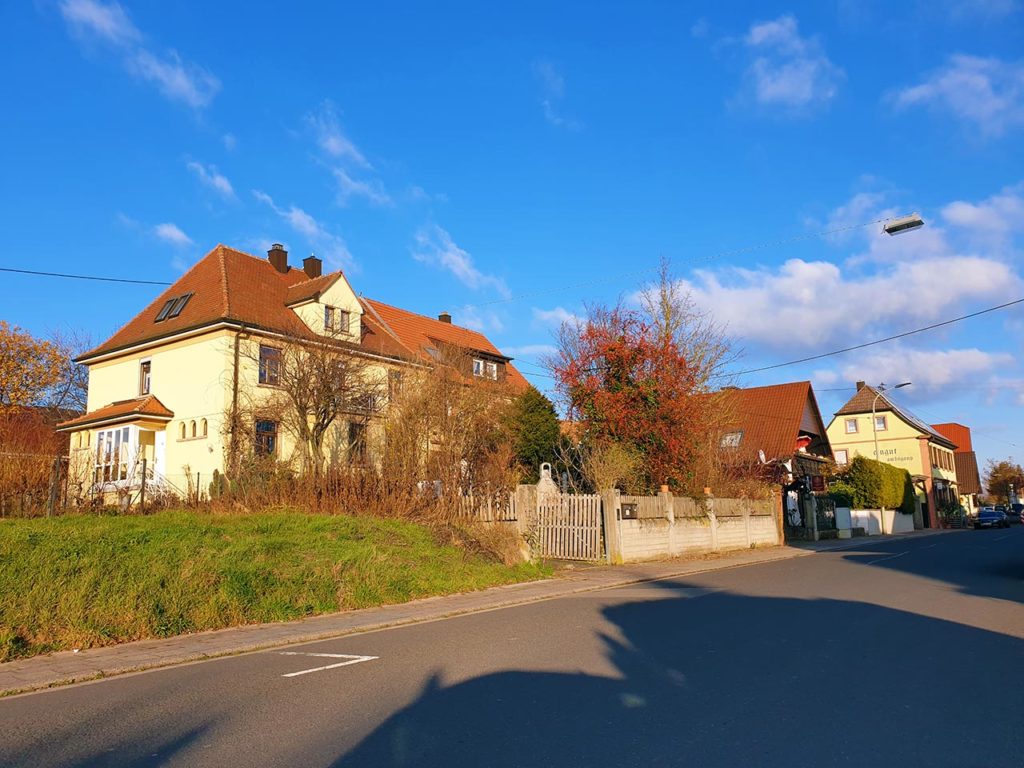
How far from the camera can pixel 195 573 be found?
11.6 m

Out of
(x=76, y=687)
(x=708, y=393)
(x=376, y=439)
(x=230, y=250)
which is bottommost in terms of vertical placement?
(x=76, y=687)

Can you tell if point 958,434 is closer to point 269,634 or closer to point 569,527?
point 569,527

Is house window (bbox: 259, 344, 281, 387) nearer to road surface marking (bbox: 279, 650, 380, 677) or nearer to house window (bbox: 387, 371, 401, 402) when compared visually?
house window (bbox: 387, 371, 401, 402)

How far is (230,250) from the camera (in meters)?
35.4

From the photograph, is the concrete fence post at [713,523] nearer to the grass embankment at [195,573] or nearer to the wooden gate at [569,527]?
the wooden gate at [569,527]

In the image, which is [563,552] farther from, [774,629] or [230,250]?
[230,250]

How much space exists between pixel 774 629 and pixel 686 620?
1.32 metres

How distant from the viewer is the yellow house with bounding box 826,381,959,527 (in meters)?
66.9

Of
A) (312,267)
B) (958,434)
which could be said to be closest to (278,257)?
(312,267)

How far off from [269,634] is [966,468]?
95.5 metres

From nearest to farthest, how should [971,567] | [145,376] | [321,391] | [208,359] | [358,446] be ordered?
[971,567], [358,446], [321,391], [208,359], [145,376]

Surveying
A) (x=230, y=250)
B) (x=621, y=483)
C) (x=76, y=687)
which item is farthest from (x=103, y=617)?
(x=230, y=250)

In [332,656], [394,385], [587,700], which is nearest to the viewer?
[587,700]

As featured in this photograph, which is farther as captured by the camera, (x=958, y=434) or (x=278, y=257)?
(x=958, y=434)
